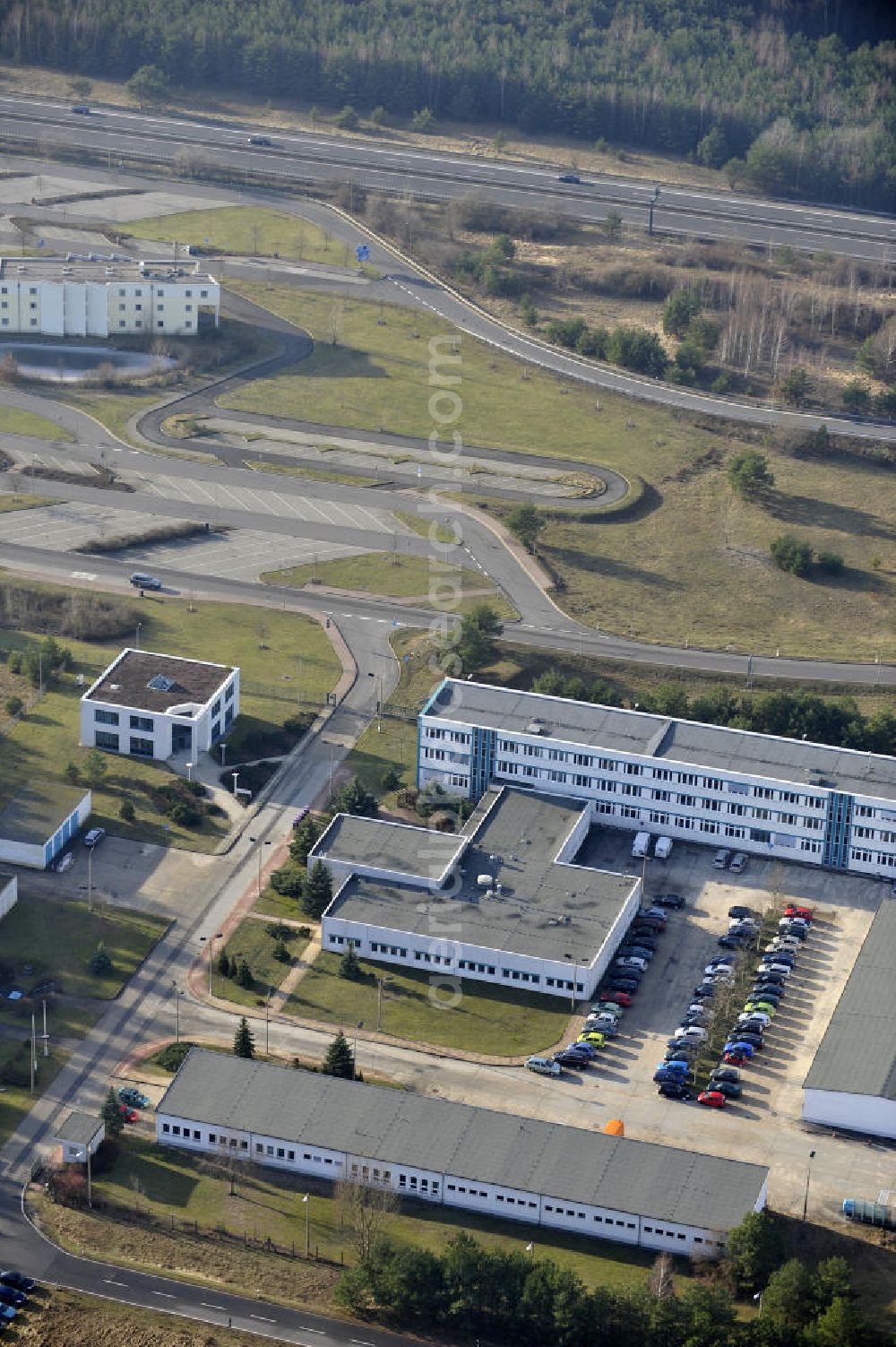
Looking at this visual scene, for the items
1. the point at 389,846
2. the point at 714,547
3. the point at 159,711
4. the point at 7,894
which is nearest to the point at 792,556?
the point at 714,547

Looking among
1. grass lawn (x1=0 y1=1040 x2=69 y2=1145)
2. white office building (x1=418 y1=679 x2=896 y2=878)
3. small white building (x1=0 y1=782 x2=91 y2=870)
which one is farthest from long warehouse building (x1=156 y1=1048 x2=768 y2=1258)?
white office building (x1=418 y1=679 x2=896 y2=878)

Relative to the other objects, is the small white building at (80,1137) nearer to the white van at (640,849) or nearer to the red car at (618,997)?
the red car at (618,997)

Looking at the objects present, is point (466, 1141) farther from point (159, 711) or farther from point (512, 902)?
point (159, 711)

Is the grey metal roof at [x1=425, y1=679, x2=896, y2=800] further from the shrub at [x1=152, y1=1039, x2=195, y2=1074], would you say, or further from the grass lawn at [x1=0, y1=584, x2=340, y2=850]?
the shrub at [x1=152, y1=1039, x2=195, y2=1074]

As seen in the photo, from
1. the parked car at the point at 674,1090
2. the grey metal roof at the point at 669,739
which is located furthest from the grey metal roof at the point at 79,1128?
the grey metal roof at the point at 669,739

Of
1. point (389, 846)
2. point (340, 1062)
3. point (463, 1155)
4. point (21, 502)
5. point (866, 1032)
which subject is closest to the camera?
point (463, 1155)

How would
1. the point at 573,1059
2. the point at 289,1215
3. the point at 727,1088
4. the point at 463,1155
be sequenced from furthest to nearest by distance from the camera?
1. the point at 573,1059
2. the point at 727,1088
3. the point at 463,1155
4. the point at 289,1215

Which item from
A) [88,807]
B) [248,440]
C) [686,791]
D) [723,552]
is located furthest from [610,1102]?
[248,440]
